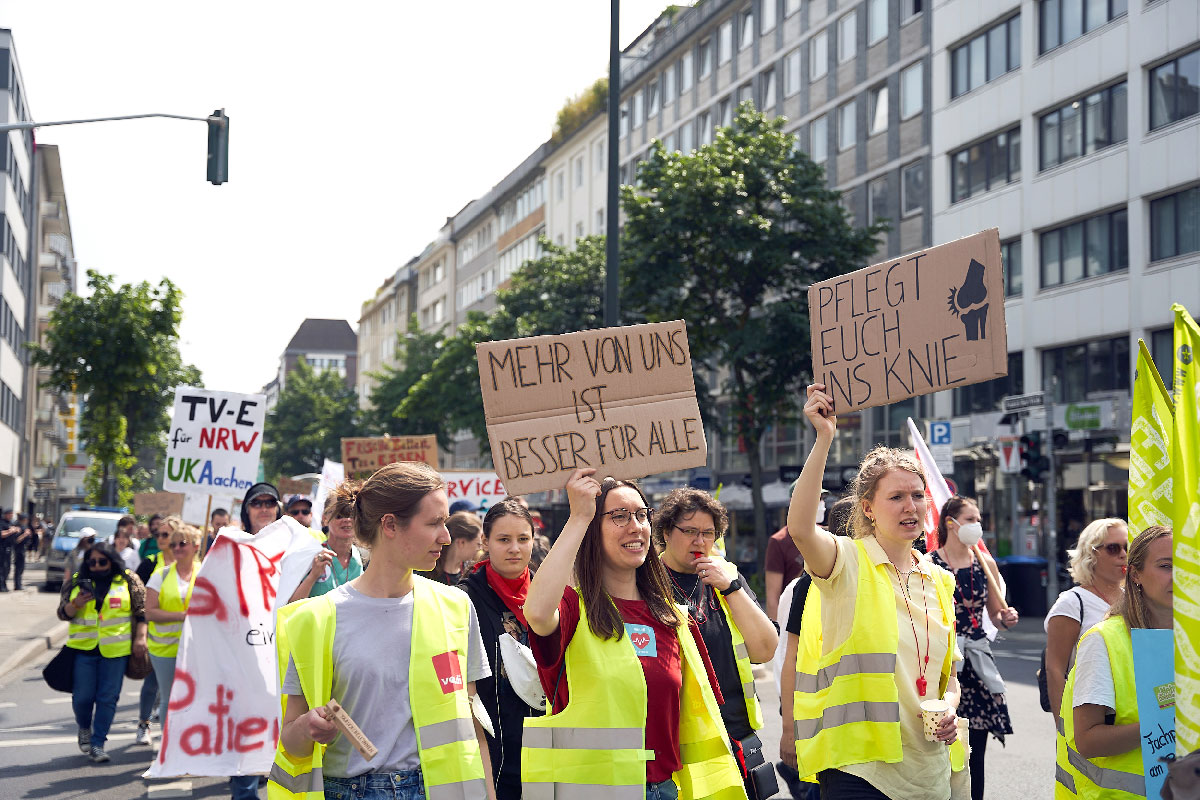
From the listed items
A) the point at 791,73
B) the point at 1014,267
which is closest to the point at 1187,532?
the point at 1014,267

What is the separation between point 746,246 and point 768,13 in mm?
17772

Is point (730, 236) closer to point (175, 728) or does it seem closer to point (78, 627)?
point (78, 627)

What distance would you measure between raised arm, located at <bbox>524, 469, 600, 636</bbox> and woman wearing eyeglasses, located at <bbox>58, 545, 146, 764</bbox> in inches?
279

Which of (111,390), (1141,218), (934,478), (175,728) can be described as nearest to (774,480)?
(1141,218)

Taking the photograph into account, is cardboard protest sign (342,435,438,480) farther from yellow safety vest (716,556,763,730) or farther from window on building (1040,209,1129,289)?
window on building (1040,209,1129,289)

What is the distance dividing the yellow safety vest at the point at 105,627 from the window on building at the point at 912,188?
97.2ft

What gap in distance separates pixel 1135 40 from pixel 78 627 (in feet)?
82.9

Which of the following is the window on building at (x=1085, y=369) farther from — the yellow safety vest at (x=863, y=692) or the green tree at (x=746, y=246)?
the yellow safety vest at (x=863, y=692)

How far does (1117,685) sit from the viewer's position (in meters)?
4.46

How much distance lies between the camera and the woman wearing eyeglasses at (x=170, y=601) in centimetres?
1031

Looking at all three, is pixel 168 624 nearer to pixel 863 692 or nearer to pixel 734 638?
pixel 734 638

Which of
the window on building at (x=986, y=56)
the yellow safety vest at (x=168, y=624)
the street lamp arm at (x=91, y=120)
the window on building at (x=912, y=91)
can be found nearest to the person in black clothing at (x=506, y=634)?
the yellow safety vest at (x=168, y=624)

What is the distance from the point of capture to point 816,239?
32219 millimetres

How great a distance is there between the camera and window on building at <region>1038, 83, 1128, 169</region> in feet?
97.8
